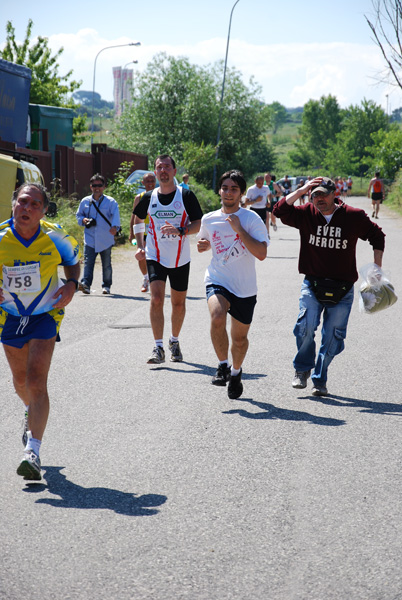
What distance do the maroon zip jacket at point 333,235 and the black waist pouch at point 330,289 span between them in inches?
1.7

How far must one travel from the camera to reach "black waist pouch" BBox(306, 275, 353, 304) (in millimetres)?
6852

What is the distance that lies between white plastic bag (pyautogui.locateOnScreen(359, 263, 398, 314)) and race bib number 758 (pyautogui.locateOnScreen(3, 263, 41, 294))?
3.24 metres

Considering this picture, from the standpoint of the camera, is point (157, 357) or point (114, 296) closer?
point (157, 357)

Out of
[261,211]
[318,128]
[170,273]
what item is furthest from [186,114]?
[318,128]

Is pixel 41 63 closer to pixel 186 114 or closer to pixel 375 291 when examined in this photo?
pixel 186 114

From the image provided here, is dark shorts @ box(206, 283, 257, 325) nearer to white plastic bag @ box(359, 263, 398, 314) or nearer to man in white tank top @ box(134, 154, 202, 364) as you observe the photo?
white plastic bag @ box(359, 263, 398, 314)

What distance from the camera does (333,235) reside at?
683 centimetres

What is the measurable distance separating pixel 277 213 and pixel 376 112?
111764 mm

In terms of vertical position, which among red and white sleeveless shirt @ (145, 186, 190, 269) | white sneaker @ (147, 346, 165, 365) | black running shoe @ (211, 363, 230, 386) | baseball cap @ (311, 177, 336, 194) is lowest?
white sneaker @ (147, 346, 165, 365)

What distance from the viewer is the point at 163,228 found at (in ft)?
25.8

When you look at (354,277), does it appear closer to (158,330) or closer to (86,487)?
(158,330)

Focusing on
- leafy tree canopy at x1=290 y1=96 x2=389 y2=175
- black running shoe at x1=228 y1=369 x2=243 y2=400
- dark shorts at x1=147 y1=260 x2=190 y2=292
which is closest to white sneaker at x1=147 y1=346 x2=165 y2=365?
dark shorts at x1=147 y1=260 x2=190 y2=292

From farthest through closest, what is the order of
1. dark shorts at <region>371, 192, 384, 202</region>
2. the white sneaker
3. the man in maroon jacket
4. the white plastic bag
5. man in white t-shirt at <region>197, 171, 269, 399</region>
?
dark shorts at <region>371, 192, 384, 202</region>
the white sneaker
the white plastic bag
the man in maroon jacket
man in white t-shirt at <region>197, 171, 269, 399</region>

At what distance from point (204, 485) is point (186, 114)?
51.4 metres
